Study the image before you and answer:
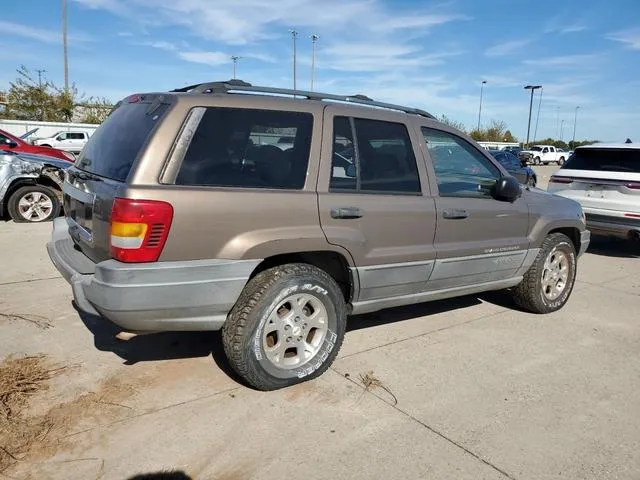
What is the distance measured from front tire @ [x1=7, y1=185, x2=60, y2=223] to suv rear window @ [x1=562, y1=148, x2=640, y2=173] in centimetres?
870

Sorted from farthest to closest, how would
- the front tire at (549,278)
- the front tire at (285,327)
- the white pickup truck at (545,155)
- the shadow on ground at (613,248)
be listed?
the white pickup truck at (545,155) → the shadow on ground at (613,248) → the front tire at (549,278) → the front tire at (285,327)

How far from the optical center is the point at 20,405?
3117mm

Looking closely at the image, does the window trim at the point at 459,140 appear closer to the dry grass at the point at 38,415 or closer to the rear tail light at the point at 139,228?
the rear tail light at the point at 139,228

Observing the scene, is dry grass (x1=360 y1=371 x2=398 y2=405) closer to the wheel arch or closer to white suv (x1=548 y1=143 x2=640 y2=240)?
the wheel arch

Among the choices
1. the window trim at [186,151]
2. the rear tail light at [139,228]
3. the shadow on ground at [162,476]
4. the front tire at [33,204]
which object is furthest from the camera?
the front tire at [33,204]

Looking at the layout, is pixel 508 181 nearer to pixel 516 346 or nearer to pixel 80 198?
pixel 516 346

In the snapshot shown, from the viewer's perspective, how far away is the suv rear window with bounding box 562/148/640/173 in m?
7.71

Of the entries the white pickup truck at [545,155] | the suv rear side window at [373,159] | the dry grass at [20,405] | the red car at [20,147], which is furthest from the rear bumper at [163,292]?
the white pickup truck at [545,155]

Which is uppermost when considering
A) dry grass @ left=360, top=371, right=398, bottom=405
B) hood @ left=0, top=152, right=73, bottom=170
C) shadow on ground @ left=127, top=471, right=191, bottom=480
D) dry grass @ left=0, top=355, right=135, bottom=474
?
hood @ left=0, top=152, right=73, bottom=170

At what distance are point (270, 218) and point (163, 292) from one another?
75 centimetres

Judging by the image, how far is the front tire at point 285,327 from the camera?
3.21 m

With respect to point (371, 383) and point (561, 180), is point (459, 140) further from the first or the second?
Result: point (561, 180)

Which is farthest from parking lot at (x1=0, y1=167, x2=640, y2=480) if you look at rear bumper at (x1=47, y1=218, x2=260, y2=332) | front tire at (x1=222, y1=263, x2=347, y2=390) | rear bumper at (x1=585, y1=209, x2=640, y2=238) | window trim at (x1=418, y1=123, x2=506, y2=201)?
rear bumper at (x1=585, y1=209, x2=640, y2=238)

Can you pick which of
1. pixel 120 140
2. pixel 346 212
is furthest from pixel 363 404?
pixel 120 140
